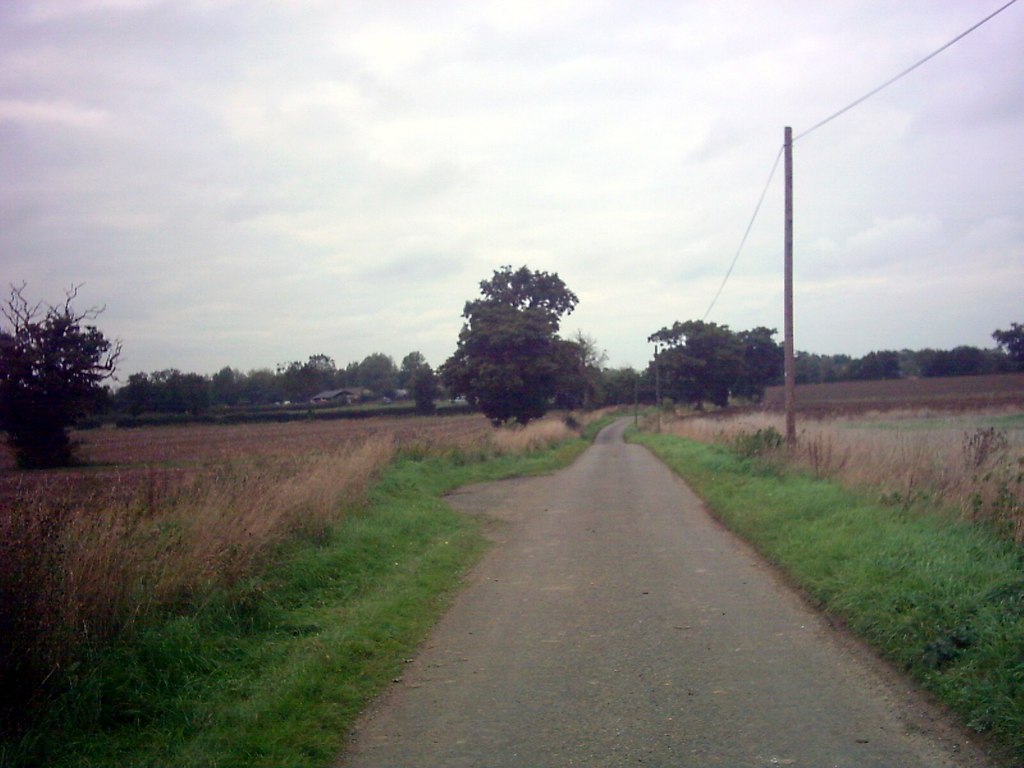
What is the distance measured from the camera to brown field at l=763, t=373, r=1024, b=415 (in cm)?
3538

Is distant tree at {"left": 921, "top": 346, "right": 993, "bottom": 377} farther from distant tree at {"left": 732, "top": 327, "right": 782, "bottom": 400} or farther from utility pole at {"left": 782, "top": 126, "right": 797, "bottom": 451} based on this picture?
utility pole at {"left": 782, "top": 126, "right": 797, "bottom": 451}

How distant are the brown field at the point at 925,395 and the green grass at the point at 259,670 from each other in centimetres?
2916

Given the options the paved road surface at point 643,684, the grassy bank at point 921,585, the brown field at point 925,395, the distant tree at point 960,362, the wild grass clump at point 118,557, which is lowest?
the paved road surface at point 643,684

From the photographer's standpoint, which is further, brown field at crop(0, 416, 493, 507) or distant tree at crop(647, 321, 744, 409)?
distant tree at crop(647, 321, 744, 409)

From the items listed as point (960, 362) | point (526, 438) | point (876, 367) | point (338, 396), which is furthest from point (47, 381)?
point (876, 367)

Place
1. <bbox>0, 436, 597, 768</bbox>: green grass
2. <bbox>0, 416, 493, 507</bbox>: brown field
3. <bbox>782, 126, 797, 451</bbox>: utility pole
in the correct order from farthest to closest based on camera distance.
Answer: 1. <bbox>782, 126, 797, 451</bbox>: utility pole
2. <bbox>0, 416, 493, 507</bbox>: brown field
3. <bbox>0, 436, 597, 768</bbox>: green grass

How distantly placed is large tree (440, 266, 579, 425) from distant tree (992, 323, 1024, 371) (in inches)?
851

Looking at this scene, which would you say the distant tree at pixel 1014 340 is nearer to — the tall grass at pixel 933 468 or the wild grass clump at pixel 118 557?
the tall grass at pixel 933 468

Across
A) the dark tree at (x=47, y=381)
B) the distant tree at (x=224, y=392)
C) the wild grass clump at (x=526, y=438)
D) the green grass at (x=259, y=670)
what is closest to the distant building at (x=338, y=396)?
the distant tree at (x=224, y=392)

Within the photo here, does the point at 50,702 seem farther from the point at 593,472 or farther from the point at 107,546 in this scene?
the point at 593,472

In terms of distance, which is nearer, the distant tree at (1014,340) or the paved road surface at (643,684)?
the paved road surface at (643,684)

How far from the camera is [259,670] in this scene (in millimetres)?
6770

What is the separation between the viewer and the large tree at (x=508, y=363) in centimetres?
4441

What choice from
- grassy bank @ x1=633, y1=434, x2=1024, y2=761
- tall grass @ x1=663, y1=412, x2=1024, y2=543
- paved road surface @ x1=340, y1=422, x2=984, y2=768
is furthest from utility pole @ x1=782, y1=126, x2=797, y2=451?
paved road surface @ x1=340, y1=422, x2=984, y2=768
